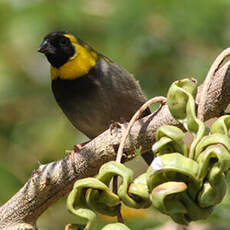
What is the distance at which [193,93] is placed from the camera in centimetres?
133

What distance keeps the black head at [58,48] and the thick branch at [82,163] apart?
6.00 ft

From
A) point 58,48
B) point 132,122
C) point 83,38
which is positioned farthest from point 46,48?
point 132,122

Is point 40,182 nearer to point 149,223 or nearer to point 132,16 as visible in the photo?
point 149,223

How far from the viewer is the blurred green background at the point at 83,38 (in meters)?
3.69

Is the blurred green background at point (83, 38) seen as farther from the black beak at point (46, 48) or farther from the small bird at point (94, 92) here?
the small bird at point (94, 92)

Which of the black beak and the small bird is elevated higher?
the black beak

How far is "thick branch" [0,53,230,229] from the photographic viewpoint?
5.98ft

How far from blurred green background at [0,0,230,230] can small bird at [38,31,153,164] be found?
A: 260 mm

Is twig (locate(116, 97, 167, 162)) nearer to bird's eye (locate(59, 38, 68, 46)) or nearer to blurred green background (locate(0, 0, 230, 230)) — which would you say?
blurred green background (locate(0, 0, 230, 230))

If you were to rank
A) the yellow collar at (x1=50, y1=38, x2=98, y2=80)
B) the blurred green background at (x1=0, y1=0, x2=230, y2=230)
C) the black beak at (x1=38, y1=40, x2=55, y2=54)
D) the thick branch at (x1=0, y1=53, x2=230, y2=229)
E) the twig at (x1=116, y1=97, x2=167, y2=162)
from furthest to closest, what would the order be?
the black beak at (x1=38, y1=40, x2=55, y2=54) → the yellow collar at (x1=50, y1=38, x2=98, y2=80) → the blurred green background at (x1=0, y1=0, x2=230, y2=230) → the thick branch at (x1=0, y1=53, x2=230, y2=229) → the twig at (x1=116, y1=97, x2=167, y2=162)

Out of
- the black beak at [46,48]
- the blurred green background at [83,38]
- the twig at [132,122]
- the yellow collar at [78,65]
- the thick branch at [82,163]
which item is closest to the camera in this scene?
the twig at [132,122]

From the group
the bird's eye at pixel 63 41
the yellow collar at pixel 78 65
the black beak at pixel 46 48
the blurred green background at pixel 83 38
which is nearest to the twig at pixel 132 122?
the blurred green background at pixel 83 38

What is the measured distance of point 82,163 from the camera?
225cm

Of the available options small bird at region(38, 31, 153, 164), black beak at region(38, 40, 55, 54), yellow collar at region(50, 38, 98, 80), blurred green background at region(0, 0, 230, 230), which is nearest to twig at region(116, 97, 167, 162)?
blurred green background at region(0, 0, 230, 230)
